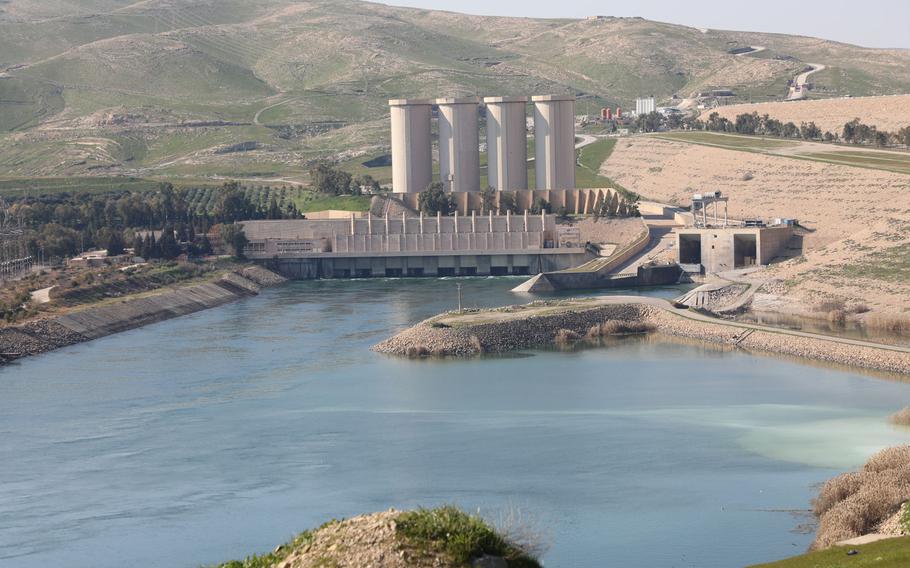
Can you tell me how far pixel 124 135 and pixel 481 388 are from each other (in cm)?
13014

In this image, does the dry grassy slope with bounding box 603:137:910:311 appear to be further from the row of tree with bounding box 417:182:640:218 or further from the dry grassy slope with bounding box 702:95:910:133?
the dry grassy slope with bounding box 702:95:910:133

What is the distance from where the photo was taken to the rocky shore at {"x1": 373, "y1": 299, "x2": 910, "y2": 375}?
201ft

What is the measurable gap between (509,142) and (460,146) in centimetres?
390

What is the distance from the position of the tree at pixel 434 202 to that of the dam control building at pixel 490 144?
6.71m

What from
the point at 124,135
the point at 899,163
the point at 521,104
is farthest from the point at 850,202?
the point at 124,135

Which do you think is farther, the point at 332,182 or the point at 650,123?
the point at 650,123

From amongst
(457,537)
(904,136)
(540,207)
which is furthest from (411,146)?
(457,537)

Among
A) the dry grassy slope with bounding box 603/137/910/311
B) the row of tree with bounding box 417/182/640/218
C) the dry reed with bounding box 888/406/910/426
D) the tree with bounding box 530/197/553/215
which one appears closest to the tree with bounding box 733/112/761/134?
the dry grassy slope with bounding box 603/137/910/311

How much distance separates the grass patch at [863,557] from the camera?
26.8 meters

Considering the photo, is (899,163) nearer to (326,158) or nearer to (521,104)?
(521,104)

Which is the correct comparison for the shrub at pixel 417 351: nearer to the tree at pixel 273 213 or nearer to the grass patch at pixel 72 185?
the tree at pixel 273 213

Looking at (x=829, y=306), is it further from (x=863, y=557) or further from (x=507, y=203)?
(x=863, y=557)

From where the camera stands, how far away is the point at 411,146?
393ft

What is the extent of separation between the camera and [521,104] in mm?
118938
